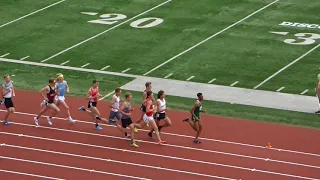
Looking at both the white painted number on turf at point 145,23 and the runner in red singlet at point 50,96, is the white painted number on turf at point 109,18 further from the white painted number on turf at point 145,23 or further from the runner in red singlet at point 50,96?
the runner in red singlet at point 50,96

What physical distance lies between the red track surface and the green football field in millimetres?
2295

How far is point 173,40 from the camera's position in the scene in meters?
35.8

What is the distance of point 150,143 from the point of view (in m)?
25.5

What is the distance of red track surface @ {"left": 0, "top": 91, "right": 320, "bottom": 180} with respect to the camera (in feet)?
76.1

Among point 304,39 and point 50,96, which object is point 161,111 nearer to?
point 50,96

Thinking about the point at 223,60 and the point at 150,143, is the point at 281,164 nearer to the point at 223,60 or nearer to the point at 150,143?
the point at 150,143

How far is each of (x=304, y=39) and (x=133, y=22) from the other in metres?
7.30

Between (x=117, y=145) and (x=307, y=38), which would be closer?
(x=117, y=145)

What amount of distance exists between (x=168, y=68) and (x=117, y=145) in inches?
315

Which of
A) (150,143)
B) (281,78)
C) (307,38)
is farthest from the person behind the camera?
(307,38)

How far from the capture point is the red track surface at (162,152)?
23.2 meters

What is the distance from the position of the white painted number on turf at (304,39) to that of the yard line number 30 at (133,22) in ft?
19.2

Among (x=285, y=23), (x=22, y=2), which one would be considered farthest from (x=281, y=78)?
(x=22, y=2)

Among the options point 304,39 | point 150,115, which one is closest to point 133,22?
point 304,39
